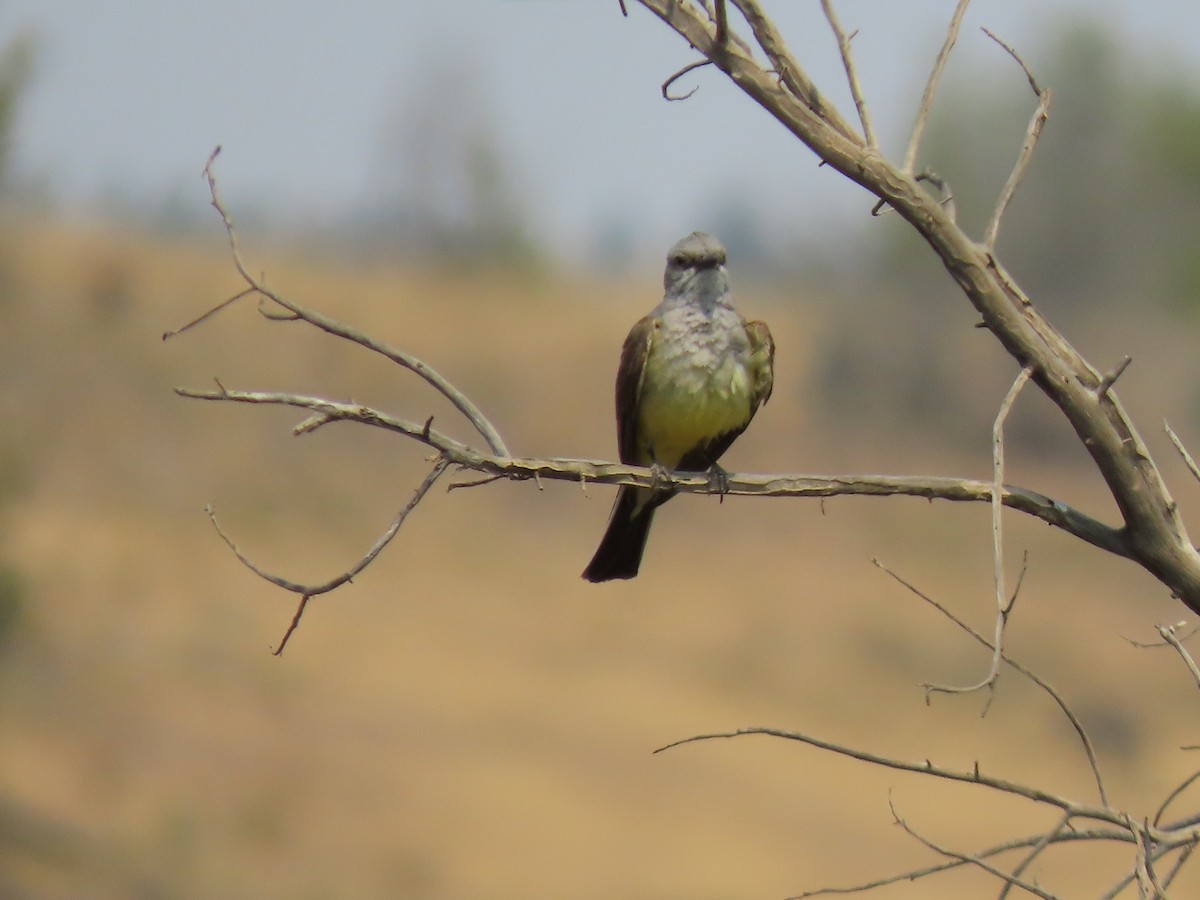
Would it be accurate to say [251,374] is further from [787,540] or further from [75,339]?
[787,540]

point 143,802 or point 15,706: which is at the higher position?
point 15,706

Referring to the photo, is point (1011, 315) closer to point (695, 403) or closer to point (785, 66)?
point (785, 66)

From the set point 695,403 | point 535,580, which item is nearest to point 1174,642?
point 695,403

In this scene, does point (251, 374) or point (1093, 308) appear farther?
point (1093, 308)

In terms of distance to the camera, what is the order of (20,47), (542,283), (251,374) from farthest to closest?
(542,283) < (251,374) < (20,47)

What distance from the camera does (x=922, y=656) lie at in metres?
23.4

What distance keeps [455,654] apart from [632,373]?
54.6 ft

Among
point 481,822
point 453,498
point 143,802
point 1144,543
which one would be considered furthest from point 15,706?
point 1144,543

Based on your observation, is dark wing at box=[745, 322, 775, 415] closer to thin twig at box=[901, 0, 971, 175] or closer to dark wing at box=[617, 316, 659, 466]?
dark wing at box=[617, 316, 659, 466]

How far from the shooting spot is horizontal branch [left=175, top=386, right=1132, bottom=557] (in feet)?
9.59

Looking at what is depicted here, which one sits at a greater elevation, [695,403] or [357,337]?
[695,403]

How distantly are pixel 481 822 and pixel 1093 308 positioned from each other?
2466 cm

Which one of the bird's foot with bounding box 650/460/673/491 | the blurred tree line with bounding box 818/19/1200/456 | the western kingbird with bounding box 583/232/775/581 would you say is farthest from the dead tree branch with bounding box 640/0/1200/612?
the blurred tree line with bounding box 818/19/1200/456

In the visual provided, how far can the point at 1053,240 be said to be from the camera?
3756cm
